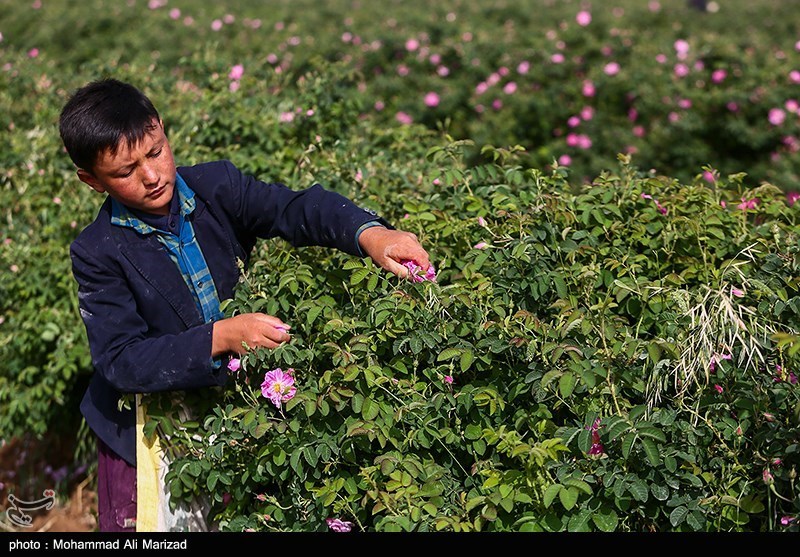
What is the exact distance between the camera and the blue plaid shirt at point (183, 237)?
2.20m

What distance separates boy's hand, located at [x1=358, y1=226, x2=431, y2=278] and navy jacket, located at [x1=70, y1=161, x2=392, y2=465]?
55 mm

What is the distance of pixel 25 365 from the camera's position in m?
3.27

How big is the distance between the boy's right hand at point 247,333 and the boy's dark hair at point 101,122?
47cm

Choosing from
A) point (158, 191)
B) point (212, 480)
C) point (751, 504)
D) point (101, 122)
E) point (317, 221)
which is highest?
point (101, 122)

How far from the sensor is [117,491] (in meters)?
2.35

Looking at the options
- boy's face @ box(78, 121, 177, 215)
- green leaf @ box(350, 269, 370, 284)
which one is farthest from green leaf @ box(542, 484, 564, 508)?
boy's face @ box(78, 121, 177, 215)

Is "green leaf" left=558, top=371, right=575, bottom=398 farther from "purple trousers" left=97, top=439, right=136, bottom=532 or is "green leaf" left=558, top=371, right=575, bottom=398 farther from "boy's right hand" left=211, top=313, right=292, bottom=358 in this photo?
"purple trousers" left=97, top=439, right=136, bottom=532

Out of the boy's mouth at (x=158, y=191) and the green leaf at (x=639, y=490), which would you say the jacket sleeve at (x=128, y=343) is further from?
the green leaf at (x=639, y=490)

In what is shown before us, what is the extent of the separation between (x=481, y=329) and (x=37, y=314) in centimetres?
183

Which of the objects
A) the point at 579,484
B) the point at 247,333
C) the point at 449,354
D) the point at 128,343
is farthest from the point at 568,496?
the point at 128,343

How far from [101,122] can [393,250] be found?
71 cm

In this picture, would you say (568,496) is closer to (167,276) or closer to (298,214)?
(298,214)

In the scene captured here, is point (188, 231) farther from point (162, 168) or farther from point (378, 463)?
point (378, 463)

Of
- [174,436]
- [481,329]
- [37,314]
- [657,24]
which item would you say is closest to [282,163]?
[37,314]
